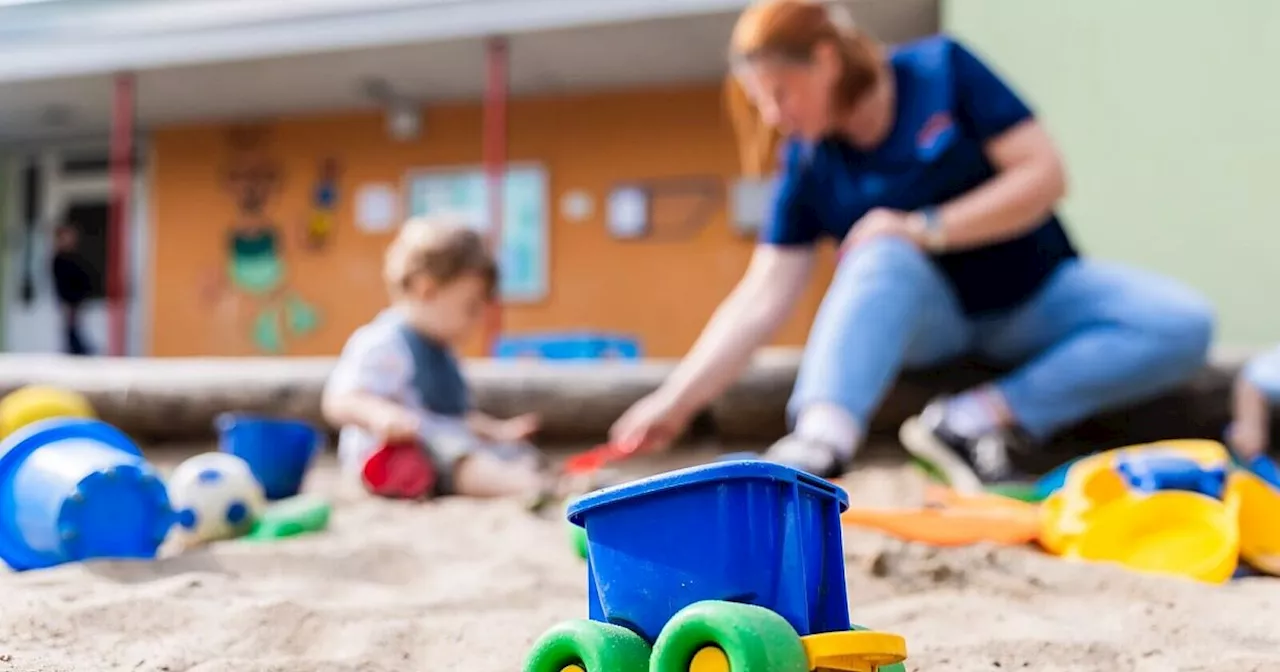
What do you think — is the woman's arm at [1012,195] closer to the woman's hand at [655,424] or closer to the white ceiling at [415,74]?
the woman's hand at [655,424]

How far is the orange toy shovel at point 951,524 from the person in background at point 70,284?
25.0 ft

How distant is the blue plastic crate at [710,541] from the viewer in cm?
68

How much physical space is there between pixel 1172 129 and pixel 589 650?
356 cm

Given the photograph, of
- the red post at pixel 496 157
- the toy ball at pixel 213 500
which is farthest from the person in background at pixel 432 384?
the red post at pixel 496 157

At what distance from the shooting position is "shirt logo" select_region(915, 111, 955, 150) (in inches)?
73.3

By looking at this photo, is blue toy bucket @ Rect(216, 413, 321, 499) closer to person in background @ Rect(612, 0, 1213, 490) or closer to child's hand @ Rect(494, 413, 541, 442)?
child's hand @ Rect(494, 413, 541, 442)

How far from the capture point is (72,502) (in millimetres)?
1195

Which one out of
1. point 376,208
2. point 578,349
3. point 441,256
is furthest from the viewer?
point 376,208

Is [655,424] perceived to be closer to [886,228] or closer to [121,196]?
[886,228]

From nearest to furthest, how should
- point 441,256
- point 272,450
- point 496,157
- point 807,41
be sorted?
point 807,41 → point 272,450 → point 441,256 → point 496,157

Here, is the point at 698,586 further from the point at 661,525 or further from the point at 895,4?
the point at 895,4

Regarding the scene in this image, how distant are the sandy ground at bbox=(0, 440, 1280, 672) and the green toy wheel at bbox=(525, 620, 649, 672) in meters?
0.18

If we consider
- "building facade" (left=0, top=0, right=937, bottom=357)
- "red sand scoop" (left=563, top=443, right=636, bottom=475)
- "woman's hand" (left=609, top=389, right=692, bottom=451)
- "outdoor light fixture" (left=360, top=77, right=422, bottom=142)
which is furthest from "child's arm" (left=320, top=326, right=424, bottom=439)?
"outdoor light fixture" (left=360, top=77, right=422, bottom=142)

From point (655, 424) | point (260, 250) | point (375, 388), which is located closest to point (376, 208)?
point (260, 250)
